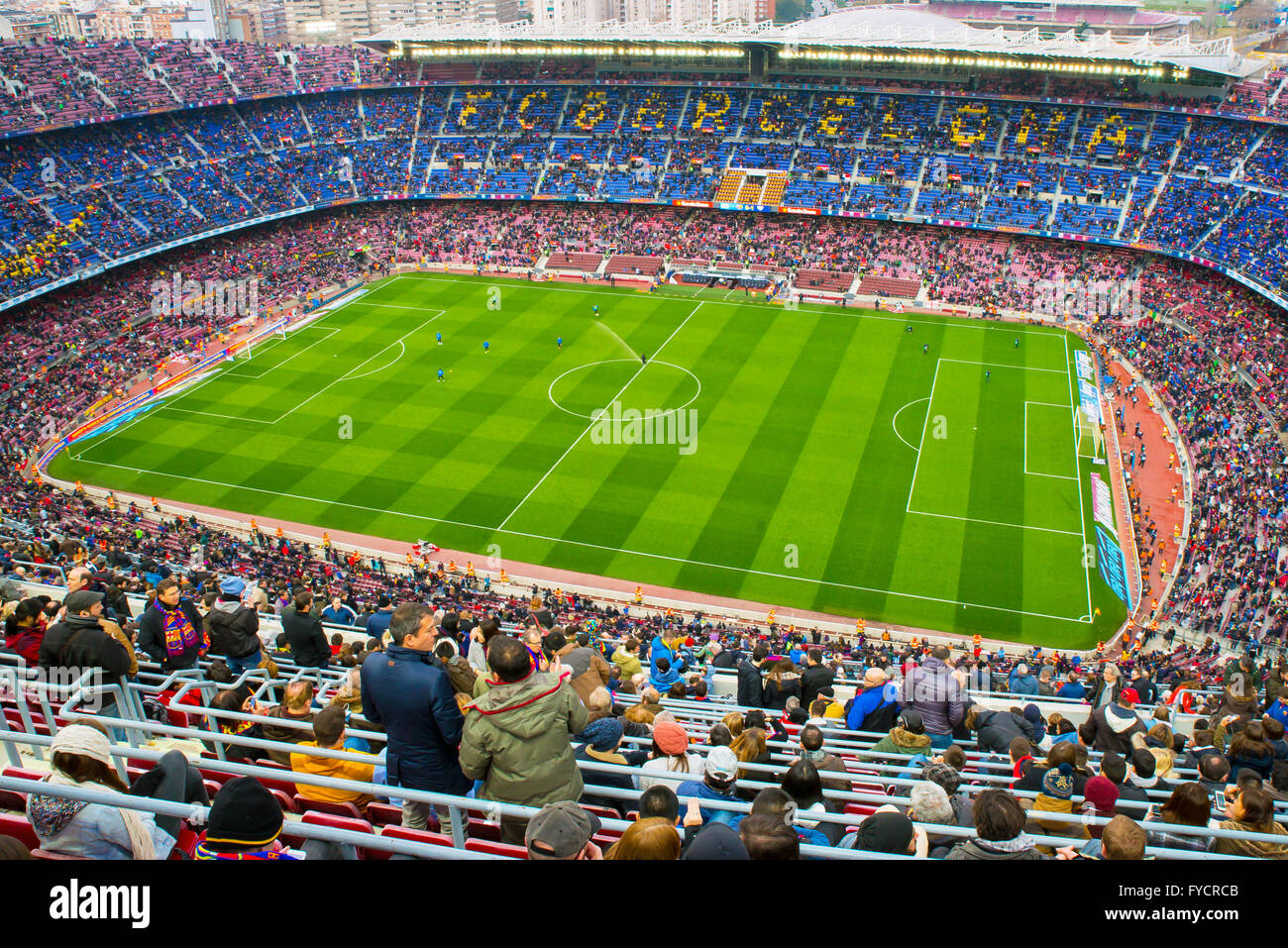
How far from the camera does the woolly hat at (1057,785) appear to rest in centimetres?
965

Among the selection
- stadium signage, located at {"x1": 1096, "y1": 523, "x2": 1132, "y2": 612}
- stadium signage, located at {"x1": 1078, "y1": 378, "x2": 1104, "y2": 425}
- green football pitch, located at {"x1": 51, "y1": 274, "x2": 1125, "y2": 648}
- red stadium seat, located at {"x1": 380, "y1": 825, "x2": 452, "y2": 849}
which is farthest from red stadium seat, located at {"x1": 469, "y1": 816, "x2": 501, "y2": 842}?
stadium signage, located at {"x1": 1078, "y1": 378, "x2": 1104, "y2": 425}

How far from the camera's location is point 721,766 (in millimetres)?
8328

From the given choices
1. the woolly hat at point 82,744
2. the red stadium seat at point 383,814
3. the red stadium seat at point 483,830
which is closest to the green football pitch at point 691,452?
the red stadium seat at point 383,814

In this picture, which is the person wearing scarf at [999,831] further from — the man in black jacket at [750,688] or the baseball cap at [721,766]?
the man in black jacket at [750,688]

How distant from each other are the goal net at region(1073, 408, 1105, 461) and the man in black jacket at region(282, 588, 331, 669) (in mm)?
42070

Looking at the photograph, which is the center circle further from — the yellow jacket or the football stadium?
the yellow jacket

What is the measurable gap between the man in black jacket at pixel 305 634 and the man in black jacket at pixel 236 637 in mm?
491

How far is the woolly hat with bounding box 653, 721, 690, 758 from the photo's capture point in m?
8.96

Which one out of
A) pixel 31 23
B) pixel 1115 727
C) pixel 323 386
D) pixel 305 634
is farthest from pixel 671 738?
pixel 31 23

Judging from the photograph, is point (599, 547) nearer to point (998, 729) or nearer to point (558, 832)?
point (998, 729)

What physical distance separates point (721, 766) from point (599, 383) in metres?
47.3

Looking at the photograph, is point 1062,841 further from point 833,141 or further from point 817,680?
point 833,141
